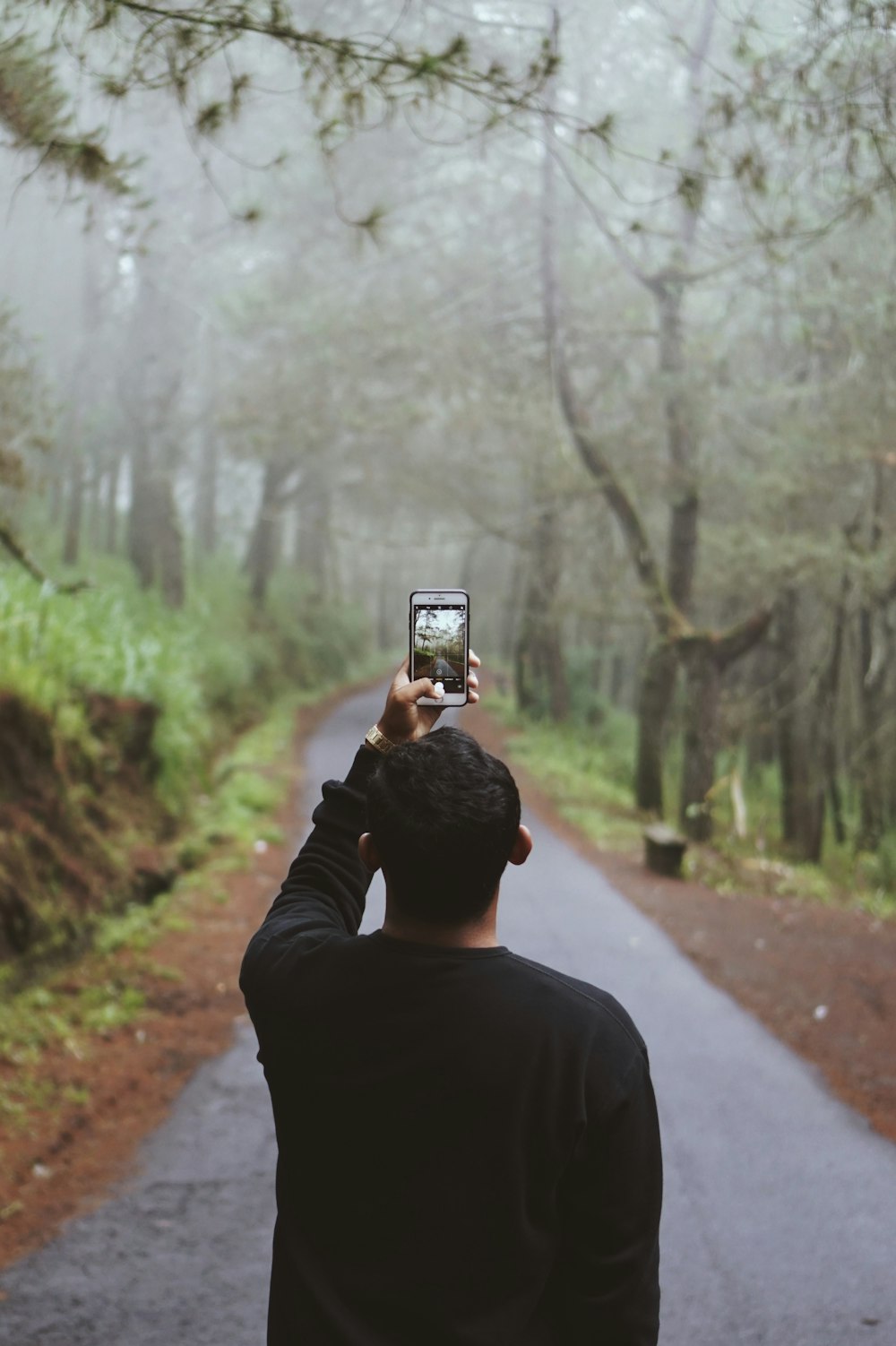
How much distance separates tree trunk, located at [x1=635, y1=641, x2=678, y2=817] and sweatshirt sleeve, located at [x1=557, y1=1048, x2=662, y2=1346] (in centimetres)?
1493

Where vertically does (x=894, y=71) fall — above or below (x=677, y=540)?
above

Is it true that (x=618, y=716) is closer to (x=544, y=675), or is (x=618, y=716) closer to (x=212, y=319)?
(x=544, y=675)

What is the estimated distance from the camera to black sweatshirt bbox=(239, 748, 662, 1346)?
69.3 inches

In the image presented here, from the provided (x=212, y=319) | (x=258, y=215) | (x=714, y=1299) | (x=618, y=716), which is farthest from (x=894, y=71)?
(x=618, y=716)

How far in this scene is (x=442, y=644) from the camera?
248 centimetres

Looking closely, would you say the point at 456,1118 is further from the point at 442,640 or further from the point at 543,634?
the point at 543,634

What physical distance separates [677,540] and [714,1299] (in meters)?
12.7

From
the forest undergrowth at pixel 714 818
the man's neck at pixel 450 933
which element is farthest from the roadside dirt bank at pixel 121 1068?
the forest undergrowth at pixel 714 818

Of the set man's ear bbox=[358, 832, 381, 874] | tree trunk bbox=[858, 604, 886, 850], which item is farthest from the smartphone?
tree trunk bbox=[858, 604, 886, 850]

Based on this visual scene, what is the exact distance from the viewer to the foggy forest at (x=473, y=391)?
4875 mm

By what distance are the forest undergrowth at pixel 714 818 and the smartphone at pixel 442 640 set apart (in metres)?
10.3

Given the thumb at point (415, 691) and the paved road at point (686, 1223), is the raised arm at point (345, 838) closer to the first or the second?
the thumb at point (415, 691)

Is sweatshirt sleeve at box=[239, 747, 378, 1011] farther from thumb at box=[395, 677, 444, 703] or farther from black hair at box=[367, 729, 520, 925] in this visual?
black hair at box=[367, 729, 520, 925]

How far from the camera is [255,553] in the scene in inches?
1147
